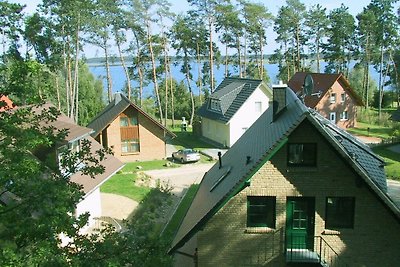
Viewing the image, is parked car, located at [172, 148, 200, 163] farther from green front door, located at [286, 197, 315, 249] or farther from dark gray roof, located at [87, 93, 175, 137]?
green front door, located at [286, 197, 315, 249]

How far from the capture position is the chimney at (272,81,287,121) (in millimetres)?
15602

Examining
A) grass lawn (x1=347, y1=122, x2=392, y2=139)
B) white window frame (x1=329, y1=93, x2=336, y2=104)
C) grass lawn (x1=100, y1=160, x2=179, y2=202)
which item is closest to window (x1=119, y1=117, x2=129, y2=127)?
grass lawn (x1=100, y1=160, x2=179, y2=202)

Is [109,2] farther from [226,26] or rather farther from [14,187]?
[14,187]

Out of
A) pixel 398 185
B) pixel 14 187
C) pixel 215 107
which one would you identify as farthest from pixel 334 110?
pixel 14 187

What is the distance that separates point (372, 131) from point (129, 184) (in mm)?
33423

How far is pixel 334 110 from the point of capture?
52.1 meters

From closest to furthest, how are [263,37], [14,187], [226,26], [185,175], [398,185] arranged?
[14,187], [398,185], [185,175], [226,26], [263,37]

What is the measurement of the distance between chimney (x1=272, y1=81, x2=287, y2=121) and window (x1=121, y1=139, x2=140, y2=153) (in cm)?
2539

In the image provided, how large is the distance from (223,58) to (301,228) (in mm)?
52206

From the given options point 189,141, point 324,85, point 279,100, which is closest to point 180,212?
point 279,100

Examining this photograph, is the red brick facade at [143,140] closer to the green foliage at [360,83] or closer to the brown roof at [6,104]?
the brown roof at [6,104]

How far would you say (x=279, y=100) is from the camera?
627 inches

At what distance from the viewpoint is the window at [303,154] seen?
1283cm

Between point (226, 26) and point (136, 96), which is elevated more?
point (226, 26)
